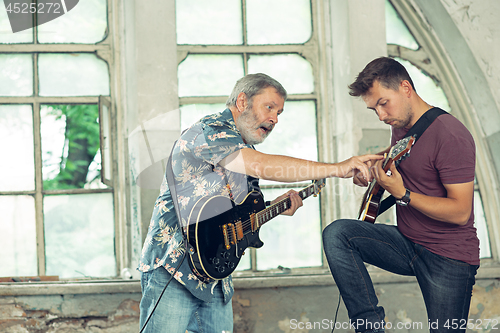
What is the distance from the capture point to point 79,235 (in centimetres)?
315

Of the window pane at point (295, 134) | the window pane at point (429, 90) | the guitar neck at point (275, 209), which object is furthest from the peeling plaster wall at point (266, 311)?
the window pane at point (429, 90)

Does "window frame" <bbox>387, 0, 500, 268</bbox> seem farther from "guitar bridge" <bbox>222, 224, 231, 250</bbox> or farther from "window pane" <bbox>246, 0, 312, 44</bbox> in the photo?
"guitar bridge" <bbox>222, 224, 231, 250</bbox>

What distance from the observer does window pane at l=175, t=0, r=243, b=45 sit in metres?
3.36

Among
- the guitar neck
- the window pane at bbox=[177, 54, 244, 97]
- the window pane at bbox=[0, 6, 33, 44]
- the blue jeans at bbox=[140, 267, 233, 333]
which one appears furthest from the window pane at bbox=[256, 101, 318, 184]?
the window pane at bbox=[0, 6, 33, 44]

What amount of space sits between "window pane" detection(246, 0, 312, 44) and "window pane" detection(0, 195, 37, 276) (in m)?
2.36

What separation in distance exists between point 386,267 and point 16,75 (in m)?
3.14

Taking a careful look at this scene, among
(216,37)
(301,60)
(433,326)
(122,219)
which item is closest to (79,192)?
Result: (122,219)

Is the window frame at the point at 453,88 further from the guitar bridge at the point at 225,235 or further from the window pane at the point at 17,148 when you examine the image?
the window pane at the point at 17,148

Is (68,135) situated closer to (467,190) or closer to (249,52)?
(249,52)

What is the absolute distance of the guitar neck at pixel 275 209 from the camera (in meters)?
2.03

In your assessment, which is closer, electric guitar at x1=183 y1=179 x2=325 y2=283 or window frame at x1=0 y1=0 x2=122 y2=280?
electric guitar at x1=183 y1=179 x2=325 y2=283

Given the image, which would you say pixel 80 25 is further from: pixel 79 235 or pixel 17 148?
pixel 79 235

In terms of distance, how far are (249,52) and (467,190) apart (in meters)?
2.20

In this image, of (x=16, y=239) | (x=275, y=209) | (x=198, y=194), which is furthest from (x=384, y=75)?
(x=16, y=239)
